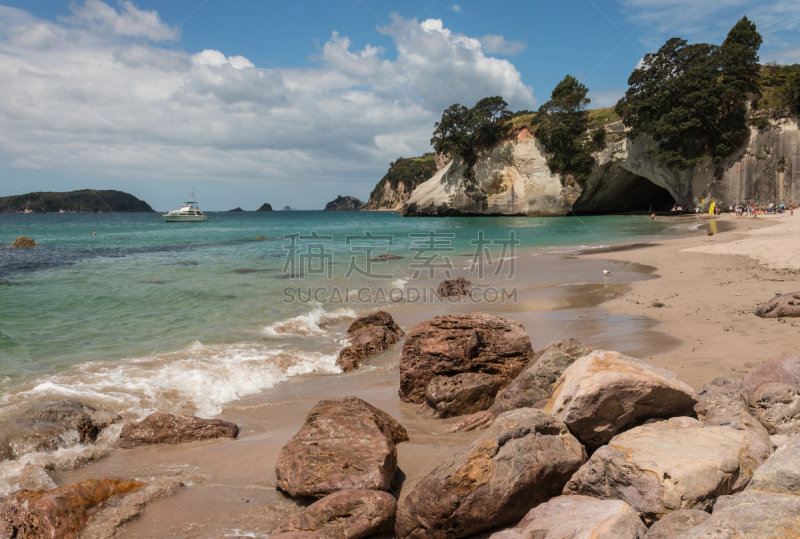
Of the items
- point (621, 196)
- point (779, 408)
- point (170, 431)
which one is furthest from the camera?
point (621, 196)

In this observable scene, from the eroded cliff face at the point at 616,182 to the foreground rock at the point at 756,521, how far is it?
148 ft

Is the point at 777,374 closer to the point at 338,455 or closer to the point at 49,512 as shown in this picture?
Result: the point at 338,455

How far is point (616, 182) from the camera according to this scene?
2003 inches

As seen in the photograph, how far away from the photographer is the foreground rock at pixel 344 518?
2857mm

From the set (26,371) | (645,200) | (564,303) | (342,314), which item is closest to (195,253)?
(342,314)

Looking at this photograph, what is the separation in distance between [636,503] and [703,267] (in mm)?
13294

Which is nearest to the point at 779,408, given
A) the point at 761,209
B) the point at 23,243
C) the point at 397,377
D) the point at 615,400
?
the point at 615,400

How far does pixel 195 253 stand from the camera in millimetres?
26344

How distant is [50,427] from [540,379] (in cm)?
519

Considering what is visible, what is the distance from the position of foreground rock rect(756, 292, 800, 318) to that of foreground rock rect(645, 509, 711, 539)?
20.8 feet

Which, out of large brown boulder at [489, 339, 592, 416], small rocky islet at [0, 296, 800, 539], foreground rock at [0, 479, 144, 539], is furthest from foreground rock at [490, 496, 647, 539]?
foreground rock at [0, 479, 144, 539]

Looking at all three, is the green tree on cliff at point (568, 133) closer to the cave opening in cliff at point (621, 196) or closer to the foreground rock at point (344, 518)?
the cave opening in cliff at point (621, 196)

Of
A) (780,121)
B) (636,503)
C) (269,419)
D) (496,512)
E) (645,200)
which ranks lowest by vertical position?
(269,419)

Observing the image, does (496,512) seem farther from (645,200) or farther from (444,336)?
(645,200)
